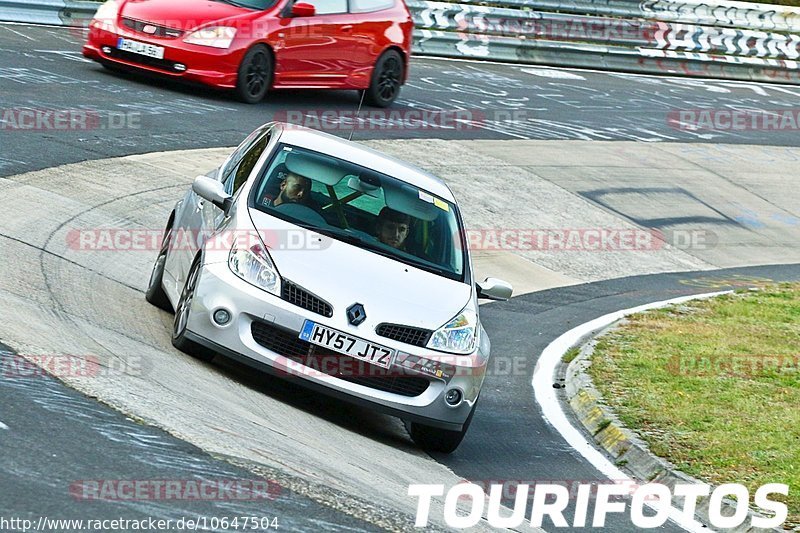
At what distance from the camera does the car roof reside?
919 centimetres

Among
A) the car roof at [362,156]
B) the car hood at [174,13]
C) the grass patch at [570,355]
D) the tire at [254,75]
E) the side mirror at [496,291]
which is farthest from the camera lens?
the tire at [254,75]

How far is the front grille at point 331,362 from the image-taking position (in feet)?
25.1

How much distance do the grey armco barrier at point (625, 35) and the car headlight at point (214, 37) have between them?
8.14 m

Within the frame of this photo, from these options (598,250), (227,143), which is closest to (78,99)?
(227,143)

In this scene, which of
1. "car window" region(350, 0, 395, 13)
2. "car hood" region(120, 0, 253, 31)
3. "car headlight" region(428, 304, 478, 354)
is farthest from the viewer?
"car window" region(350, 0, 395, 13)

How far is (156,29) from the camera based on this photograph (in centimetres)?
1705

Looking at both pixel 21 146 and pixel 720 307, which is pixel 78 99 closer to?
pixel 21 146

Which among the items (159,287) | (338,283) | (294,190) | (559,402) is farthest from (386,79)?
(338,283)

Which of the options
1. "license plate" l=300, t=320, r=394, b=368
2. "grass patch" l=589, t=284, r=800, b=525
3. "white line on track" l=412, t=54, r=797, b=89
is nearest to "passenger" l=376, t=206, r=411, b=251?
"license plate" l=300, t=320, r=394, b=368

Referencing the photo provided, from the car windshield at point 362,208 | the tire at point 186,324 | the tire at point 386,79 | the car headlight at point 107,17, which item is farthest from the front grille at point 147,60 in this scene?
the tire at point 186,324

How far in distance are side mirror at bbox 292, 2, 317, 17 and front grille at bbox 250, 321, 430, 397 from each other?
10987mm

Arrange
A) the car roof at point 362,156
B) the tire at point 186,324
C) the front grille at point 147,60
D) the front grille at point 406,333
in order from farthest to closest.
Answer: the front grille at point 147,60, the car roof at point 362,156, the tire at point 186,324, the front grille at point 406,333

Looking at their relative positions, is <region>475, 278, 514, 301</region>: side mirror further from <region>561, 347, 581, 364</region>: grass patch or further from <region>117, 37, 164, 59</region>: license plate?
<region>117, 37, 164, 59</region>: license plate

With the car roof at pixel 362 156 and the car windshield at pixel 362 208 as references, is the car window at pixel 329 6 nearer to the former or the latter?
the car roof at pixel 362 156
